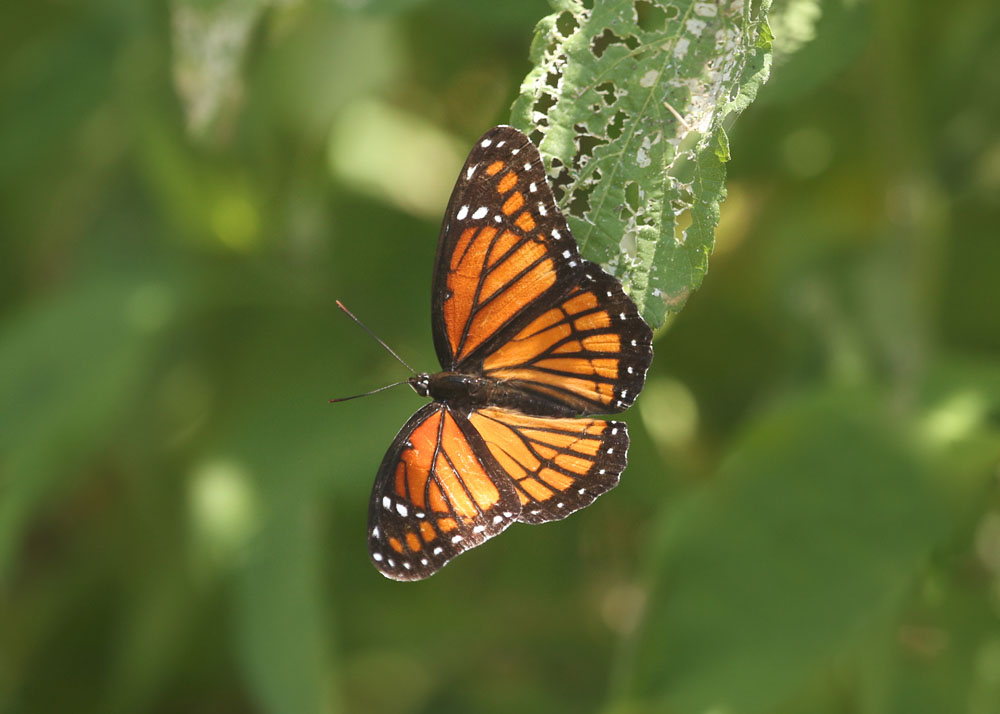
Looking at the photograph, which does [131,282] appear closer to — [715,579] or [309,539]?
[309,539]

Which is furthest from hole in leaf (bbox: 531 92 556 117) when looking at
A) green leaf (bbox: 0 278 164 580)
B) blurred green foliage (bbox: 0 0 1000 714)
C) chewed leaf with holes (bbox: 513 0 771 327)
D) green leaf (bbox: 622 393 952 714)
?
green leaf (bbox: 0 278 164 580)

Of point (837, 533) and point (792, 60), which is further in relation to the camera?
point (837, 533)

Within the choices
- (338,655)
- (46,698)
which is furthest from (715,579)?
(46,698)

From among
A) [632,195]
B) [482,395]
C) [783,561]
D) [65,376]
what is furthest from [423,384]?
[65,376]

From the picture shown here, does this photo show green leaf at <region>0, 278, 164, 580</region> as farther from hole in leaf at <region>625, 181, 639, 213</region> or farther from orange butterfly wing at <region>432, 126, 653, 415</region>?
hole in leaf at <region>625, 181, 639, 213</region>

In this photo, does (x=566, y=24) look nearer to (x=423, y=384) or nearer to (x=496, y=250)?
(x=496, y=250)
